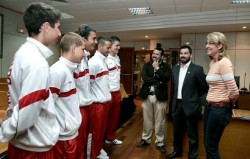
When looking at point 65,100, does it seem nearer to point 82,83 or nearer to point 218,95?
point 82,83

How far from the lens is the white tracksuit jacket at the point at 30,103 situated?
1.06 meters

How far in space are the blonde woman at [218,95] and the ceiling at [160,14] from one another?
142 inches

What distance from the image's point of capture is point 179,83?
118 inches

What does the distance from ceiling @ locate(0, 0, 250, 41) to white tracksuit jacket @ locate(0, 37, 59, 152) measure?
4.77 metres

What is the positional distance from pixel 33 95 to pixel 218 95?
5.69ft

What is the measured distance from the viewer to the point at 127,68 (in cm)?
973

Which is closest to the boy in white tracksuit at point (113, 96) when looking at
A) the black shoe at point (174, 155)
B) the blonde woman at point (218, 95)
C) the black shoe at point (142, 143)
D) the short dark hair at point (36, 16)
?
the black shoe at point (142, 143)

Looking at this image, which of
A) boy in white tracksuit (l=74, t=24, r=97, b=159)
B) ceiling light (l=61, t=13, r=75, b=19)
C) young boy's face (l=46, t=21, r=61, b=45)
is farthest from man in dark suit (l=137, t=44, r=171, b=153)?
ceiling light (l=61, t=13, r=75, b=19)

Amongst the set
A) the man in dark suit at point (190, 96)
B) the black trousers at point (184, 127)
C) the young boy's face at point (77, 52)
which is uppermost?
the young boy's face at point (77, 52)

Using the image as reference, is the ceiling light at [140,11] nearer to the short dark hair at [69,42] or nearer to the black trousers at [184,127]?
the black trousers at [184,127]

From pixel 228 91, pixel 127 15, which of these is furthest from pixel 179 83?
pixel 127 15

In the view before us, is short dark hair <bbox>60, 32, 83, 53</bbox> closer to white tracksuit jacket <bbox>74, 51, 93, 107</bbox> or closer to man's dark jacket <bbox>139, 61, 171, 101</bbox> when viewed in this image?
white tracksuit jacket <bbox>74, 51, 93, 107</bbox>

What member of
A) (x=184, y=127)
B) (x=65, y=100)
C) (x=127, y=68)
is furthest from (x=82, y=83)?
(x=127, y=68)

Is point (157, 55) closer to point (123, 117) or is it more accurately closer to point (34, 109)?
point (123, 117)
